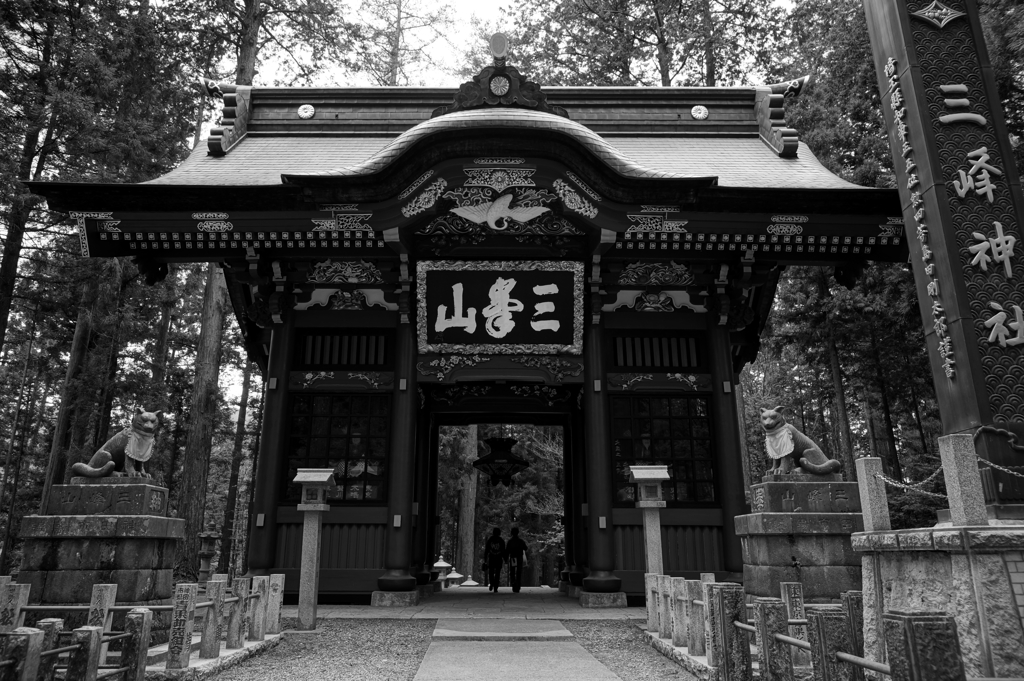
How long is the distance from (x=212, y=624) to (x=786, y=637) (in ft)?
13.0

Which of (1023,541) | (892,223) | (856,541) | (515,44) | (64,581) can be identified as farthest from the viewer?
(515,44)

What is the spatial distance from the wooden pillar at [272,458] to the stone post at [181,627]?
4.22 m

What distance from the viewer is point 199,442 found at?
44.7 ft

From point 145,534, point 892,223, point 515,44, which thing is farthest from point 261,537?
point 515,44

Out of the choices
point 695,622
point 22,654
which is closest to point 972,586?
point 695,622

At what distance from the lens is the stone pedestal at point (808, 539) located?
602 centimetres

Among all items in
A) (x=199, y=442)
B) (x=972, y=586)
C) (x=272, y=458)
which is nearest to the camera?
(x=972, y=586)

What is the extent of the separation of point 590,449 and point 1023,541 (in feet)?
19.8

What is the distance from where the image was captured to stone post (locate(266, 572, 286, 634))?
6.18 m

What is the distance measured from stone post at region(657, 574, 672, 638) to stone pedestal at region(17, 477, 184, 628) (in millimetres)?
4591

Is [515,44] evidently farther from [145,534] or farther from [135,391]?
[145,534]

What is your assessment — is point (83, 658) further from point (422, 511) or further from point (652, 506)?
point (422, 511)

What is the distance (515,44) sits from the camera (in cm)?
1923

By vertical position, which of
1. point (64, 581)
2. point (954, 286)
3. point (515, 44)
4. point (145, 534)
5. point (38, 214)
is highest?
point (515, 44)
